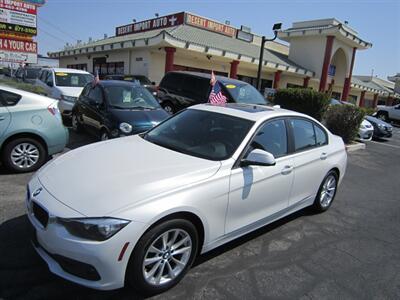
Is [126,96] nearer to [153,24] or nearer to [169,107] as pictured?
[169,107]

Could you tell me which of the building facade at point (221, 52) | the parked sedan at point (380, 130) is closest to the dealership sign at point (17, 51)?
the building facade at point (221, 52)

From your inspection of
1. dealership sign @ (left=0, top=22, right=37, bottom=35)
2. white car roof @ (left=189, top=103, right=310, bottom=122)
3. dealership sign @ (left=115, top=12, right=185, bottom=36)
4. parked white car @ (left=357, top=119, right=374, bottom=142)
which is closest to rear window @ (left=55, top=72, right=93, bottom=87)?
dealership sign @ (left=0, top=22, right=37, bottom=35)

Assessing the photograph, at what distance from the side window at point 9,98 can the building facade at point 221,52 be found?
12.8 metres

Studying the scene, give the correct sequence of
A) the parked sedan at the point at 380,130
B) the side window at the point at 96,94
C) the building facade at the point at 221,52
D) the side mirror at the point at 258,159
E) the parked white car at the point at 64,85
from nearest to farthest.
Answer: the side mirror at the point at 258,159
the side window at the point at 96,94
the parked white car at the point at 64,85
the parked sedan at the point at 380,130
the building facade at the point at 221,52

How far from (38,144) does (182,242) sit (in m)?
3.79

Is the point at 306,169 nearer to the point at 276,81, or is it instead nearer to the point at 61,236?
the point at 61,236

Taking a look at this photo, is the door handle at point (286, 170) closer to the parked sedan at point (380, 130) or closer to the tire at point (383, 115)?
the parked sedan at point (380, 130)

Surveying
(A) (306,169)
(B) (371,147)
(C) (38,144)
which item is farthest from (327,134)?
(B) (371,147)

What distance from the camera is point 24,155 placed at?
18.0ft

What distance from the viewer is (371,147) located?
1291 centimetres

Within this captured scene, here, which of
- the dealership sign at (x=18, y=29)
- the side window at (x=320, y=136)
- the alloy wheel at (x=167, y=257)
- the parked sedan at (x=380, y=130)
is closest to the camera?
the alloy wheel at (x=167, y=257)

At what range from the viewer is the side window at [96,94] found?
7.66 m

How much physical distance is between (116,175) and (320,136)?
3.23 metres

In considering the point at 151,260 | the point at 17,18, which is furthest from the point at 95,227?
the point at 17,18
